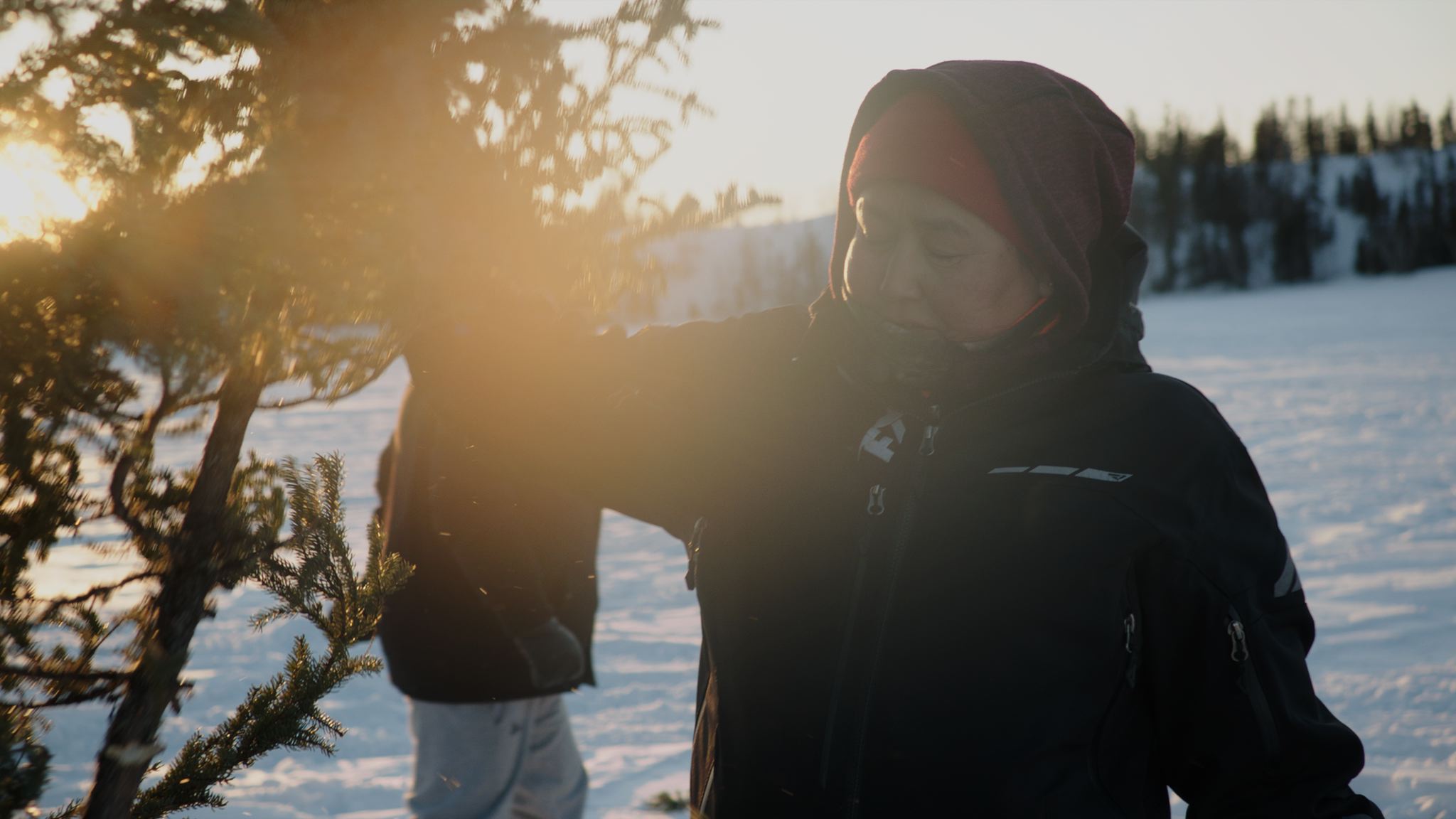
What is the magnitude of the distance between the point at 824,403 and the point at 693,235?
0.41 m

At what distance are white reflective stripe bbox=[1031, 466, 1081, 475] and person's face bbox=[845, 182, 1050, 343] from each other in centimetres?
26

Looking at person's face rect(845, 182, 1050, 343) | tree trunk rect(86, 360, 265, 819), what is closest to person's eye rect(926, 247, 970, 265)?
person's face rect(845, 182, 1050, 343)

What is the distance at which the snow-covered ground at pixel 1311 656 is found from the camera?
432 cm

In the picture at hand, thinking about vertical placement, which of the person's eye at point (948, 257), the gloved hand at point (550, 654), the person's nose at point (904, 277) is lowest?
the gloved hand at point (550, 654)

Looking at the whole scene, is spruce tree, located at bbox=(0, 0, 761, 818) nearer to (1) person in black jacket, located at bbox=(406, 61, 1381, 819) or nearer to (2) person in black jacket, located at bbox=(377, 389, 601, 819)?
(1) person in black jacket, located at bbox=(406, 61, 1381, 819)

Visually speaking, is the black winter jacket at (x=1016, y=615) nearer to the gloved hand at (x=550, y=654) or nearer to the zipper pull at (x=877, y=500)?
the zipper pull at (x=877, y=500)

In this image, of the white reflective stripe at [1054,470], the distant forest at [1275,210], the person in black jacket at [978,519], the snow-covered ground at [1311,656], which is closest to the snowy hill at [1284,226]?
the distant forest at [1275,210]

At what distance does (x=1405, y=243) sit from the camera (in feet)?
219

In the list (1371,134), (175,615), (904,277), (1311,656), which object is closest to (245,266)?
(175,615)

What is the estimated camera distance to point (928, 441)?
173 cm

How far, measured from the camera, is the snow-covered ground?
170 inches

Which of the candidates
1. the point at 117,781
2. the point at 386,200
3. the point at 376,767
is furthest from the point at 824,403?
the point at 376,767

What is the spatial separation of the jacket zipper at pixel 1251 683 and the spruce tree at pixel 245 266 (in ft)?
3.41

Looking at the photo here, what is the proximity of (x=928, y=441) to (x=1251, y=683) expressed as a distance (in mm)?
637
